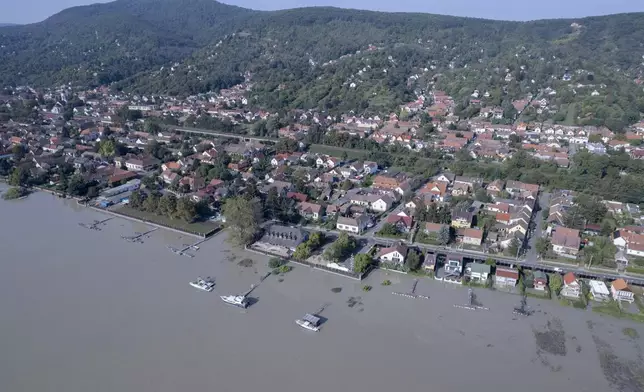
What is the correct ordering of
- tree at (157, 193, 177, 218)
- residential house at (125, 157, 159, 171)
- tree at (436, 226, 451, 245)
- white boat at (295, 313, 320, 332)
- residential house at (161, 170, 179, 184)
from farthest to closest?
residential house at (125, 157, 159, 171) → residential house at (161, 170, 179, 184) → tree at (157, 193, 177, 218) → tree at (436, 226, 451, 245) → white boat at (295, 313, 320, 332)

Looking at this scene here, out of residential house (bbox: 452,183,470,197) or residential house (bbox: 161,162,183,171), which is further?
residential house (bbox: 161,162,183,171)

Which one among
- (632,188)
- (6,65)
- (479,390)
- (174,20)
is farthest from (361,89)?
(174,20)

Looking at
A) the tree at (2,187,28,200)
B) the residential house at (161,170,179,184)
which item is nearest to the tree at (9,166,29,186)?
the tree at (2,187,28,200)

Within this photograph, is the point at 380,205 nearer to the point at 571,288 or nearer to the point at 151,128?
the point at 571,288

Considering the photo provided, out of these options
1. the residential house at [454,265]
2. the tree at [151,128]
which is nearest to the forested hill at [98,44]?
the tree at [151,128]

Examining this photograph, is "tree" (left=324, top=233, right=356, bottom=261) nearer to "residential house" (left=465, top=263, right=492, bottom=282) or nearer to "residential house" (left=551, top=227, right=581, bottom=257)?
"residential house" (left=465, top=263, right=492, bottom=282)

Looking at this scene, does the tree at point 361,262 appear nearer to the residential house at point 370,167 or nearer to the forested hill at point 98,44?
the residential house at point 370,167
